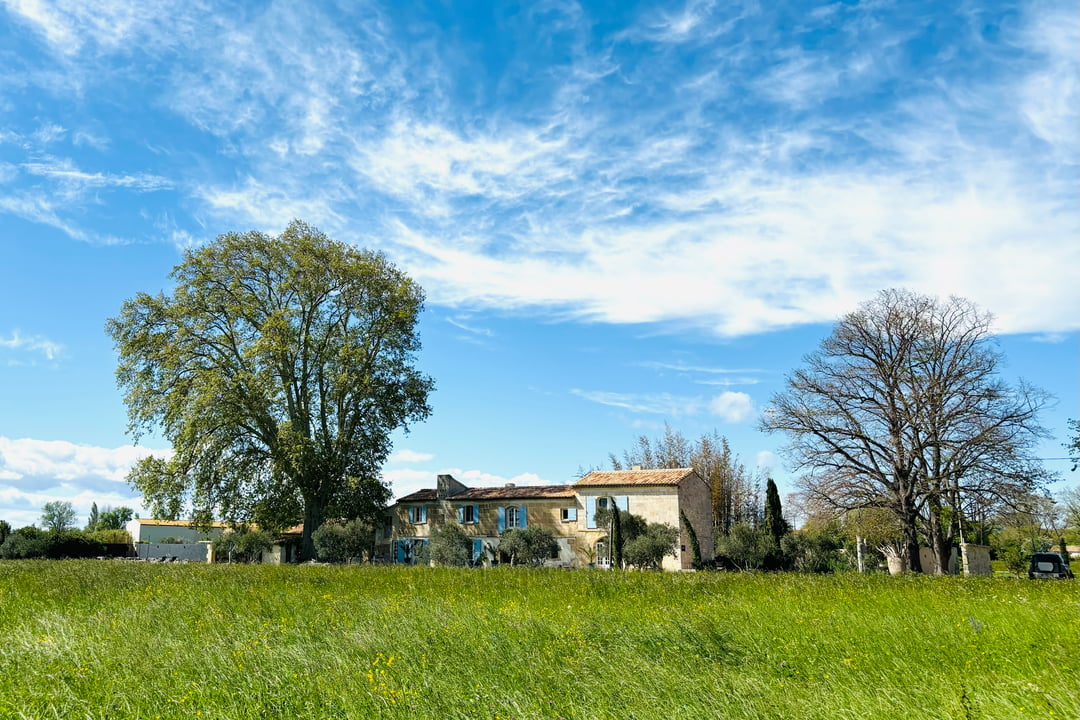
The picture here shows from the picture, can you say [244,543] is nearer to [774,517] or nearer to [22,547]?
[22,547]

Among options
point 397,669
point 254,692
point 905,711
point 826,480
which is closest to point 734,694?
point 905,711

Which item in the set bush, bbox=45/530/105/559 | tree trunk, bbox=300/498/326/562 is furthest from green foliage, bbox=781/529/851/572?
bush, bbox=45/530/105/559

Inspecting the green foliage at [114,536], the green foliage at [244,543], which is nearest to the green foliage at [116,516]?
the green foliage at [114,536]

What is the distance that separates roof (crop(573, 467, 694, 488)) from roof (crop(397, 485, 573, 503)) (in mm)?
1724

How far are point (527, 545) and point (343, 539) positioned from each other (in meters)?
11.1

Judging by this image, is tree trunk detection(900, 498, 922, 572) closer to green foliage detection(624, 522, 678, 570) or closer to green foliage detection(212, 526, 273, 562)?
green foliage detection(624, 522, 678, 570)

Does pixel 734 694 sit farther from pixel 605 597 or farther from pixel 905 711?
pixel 605 597

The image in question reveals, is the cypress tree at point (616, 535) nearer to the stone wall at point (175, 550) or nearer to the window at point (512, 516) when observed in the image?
the window at point (512, 516)

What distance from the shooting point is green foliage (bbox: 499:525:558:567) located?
43.2 m

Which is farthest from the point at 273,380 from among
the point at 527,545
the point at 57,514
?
the point at 57,514

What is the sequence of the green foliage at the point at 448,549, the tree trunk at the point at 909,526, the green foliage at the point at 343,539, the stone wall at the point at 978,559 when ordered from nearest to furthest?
the tree trunk at the point at 909,526
the stone wall at the point at 978,559
the green foliage at the point at 448,549
the green foliage at the point at 343,539

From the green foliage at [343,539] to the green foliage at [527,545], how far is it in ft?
28.6

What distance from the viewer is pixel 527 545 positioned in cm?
4325

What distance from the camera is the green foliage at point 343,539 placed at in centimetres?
4381
